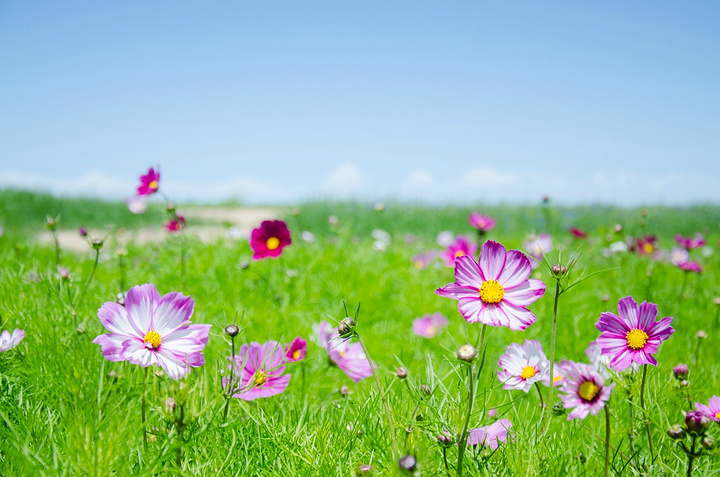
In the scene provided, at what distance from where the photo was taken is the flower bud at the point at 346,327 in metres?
0.71

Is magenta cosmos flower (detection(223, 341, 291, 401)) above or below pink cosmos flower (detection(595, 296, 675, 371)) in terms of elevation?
below

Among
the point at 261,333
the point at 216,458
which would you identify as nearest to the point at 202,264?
the point at 261,333

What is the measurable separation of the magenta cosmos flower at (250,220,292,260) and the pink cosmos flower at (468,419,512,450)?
133cm

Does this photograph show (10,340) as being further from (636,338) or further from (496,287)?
(636,338)

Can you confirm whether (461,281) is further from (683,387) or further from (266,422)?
(683,387)

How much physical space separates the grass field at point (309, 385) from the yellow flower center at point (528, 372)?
0.26 ft

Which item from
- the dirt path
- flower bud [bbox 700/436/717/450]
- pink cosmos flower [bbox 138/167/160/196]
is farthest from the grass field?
the dirt path

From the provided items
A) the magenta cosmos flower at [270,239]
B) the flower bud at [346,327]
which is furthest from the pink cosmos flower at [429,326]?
the flower bud at [346,327]

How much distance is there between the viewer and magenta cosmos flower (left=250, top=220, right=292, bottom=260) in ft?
6.89

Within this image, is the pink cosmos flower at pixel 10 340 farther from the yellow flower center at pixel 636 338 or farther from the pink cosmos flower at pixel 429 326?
the pink cosmos flower at pixel 429 326

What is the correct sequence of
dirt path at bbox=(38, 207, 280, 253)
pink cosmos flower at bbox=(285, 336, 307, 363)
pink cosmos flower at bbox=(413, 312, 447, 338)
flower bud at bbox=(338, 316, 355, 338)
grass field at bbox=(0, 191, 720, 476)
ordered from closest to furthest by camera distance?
flower bud at bbox=(338, 316, 355, 338) < grass field at bbox=(0, 191, 720, 476) < pink cosmos flower at bbox=(285, 336, 307, 363) < pink cosmos flower at bbox=(413, 312, 447, 338) < dirt path at bbox=(38, 207, 280, 253)

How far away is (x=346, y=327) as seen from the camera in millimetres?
719

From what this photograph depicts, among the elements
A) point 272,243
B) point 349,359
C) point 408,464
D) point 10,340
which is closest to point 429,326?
point 272,243

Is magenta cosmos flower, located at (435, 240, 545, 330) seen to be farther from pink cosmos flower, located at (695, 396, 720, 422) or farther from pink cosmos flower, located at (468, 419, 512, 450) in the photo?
pink cosmos flower, located at (695, 396, 720, 422)
